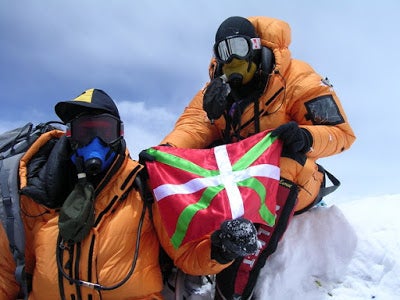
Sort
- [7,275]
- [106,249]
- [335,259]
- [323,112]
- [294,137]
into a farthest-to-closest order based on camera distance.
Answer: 1. [323,112]
2. [335,259]
3. [7,275]
4. [294,137]
5. [106,249]

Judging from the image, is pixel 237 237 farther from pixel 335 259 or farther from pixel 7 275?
pixel 7 275

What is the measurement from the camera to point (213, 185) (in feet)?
10.9

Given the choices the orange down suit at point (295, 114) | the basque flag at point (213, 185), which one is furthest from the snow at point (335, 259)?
the basque flag at point (213, 185)

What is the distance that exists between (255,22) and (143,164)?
1986 mm

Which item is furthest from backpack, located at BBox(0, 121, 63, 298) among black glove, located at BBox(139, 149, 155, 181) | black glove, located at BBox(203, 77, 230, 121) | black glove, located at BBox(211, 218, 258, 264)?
black glove, located at BBox(203, 77, 230, 121)

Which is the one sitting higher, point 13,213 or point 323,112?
point 323,112

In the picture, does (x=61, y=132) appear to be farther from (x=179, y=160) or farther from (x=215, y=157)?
(x=215, y=157)

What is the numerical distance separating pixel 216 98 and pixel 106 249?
1.73m

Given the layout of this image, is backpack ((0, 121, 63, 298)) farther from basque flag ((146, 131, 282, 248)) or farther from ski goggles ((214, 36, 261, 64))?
ski goggles ((214, 36, 261, 64))

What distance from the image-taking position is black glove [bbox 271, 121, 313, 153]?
11.3ft

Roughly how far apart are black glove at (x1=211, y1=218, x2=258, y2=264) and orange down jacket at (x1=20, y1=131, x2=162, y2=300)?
744 millimetres

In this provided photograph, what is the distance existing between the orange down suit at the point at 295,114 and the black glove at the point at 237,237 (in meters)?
0.93

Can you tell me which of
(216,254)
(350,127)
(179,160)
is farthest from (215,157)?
(350,127)

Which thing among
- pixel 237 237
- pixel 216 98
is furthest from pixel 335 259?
pixel 216 98
